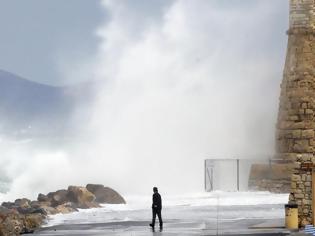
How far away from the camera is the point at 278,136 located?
40094 mm

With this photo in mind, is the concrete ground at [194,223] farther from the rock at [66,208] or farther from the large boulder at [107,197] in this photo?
the large boulder at [107,197]

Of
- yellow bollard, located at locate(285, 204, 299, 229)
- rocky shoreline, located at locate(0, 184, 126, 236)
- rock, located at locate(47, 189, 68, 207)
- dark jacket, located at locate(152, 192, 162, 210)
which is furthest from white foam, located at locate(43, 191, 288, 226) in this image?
yellow bollard, located at locate(285, 204, 299, 229)

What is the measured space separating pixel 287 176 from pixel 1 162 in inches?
2279

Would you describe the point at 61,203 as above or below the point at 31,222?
above

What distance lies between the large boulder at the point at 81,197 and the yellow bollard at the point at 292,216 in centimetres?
1335

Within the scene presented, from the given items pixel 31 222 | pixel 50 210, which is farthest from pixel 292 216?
pixel 50 210

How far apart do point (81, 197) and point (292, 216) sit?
14.6 m

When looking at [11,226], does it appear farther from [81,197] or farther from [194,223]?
[81,197]

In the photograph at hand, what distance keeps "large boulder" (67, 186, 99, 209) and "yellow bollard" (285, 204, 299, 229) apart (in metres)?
13.4

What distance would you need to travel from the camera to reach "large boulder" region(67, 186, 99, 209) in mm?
35281

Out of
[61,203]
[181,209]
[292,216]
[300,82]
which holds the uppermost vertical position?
[300,82]

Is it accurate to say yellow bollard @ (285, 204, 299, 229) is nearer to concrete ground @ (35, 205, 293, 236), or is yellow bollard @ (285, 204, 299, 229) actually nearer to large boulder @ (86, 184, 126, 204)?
concrete ground @ (35, 205, 293, 236)

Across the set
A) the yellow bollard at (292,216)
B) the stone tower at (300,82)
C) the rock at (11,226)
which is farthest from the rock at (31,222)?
the stone tower at (300,82)

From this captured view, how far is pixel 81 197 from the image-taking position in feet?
118
